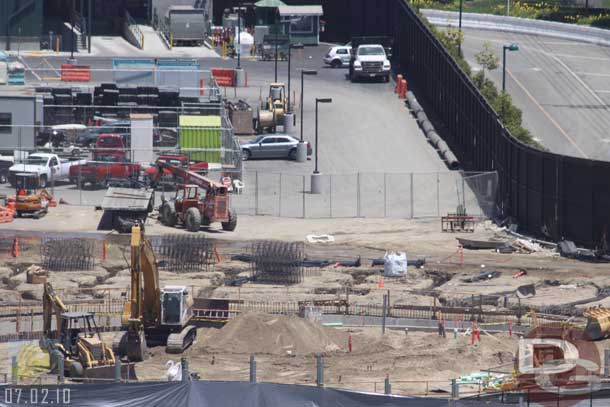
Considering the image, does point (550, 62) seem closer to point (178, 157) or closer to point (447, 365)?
point (178, 157)

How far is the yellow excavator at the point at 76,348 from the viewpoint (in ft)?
139

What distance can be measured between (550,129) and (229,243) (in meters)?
20.7

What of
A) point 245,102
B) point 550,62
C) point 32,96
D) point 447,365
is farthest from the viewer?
point 550,62

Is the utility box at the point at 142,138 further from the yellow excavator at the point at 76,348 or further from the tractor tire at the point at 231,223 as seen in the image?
the yellow excavator at the point at 76,348

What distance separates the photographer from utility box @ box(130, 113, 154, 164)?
7356cm

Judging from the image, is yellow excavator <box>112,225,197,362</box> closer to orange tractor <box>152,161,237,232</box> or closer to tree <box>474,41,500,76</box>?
orange tractor <box>152,161,237,232</box>

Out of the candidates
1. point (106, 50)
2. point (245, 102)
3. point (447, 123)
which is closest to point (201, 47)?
point (106, 50)

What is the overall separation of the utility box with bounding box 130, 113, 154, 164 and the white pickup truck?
9.08 feet

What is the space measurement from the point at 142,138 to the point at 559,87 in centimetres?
2353

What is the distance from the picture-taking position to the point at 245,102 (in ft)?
272

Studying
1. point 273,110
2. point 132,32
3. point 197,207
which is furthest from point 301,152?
point 132,32

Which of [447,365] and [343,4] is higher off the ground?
[343,4]

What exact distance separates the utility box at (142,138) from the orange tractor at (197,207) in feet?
23.6
